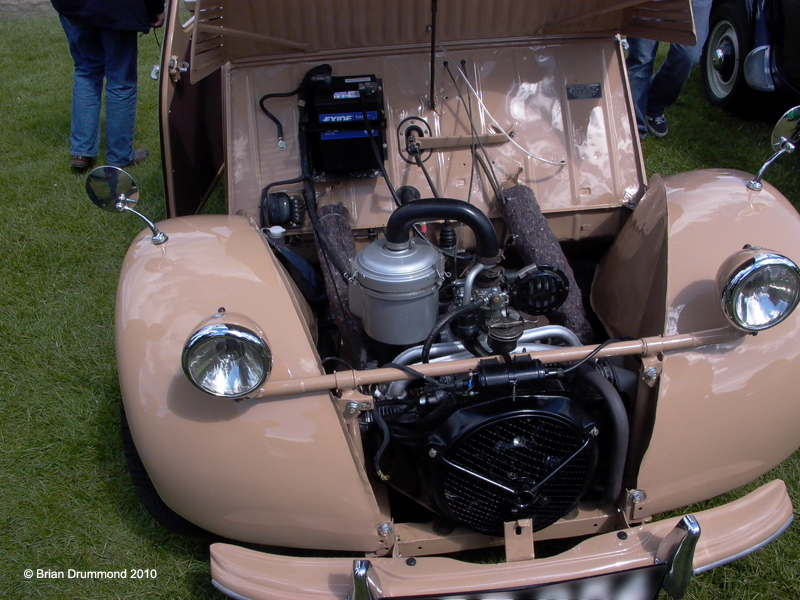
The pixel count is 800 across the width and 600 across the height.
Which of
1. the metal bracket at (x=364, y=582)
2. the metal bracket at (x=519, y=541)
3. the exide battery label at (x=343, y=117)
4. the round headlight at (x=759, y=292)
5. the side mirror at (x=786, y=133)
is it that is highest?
the side mirror at (x=786, y=133)

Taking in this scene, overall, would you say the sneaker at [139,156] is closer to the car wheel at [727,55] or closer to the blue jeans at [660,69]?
the blue jeans at [660,69]

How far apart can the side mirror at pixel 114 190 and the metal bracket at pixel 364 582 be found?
113cm

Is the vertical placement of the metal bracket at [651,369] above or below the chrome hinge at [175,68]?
below

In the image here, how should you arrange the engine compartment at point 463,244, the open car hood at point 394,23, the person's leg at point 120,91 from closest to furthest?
the engine compartment at point 463,244, the open car hood at point 394,23, the person's leg at point 120,91

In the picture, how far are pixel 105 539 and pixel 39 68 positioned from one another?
7.19 meters

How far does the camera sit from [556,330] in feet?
6.50

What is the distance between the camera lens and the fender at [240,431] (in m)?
1.64

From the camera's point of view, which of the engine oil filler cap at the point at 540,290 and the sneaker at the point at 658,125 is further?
the sneaker at the point at 658,125

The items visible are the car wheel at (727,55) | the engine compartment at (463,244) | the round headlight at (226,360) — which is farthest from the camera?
the car wheel at (727,55)

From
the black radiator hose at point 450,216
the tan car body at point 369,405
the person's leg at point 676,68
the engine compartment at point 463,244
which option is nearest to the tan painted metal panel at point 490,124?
the engine compartment at point 463,244

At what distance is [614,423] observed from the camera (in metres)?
1.74

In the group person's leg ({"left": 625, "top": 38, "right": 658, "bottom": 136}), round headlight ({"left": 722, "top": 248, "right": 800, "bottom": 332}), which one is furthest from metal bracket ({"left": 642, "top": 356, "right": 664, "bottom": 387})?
person's leg ({"left": 625, "top": 38, "right": 658, "bottom": 136})

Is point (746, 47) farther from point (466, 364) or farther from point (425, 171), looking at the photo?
point (466, 364)

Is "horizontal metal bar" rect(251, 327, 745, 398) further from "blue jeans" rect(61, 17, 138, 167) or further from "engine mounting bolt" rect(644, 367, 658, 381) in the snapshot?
"blue jeans" rect(61, 17, 138, 167)
